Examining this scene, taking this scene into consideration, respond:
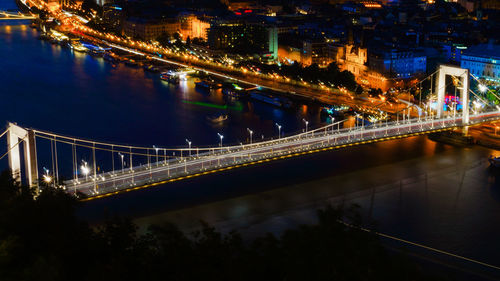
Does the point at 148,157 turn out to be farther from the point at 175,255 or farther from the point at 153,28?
the point at 153,28

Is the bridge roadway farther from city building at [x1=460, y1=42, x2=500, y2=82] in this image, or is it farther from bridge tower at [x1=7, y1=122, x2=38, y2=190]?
city building at [x1=460, y1=42, x2=500, y2=82]

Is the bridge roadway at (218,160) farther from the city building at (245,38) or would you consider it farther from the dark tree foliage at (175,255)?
the city building at (245,38)

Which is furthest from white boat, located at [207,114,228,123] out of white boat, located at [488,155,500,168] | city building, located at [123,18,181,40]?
city building, located at [123,18,181,40]

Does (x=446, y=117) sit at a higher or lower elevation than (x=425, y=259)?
higher

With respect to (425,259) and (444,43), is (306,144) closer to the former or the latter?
(425,259)

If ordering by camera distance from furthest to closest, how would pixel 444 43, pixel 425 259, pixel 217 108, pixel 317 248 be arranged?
pixel 444 43 → pixel 217 108 → pixel 425 259 → pixel 317 248

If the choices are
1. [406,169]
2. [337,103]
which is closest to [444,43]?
[337,103]
